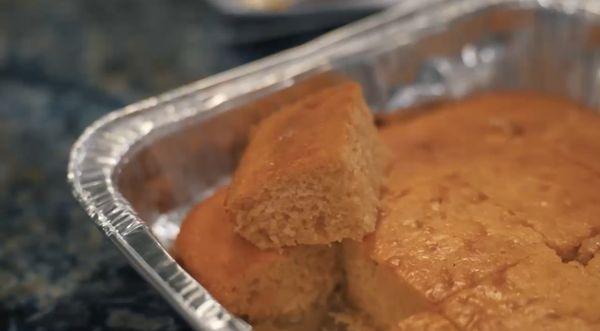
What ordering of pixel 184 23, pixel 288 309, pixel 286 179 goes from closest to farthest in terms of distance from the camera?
pixel 286 179 < pixel 288 309 < pixel 184 23

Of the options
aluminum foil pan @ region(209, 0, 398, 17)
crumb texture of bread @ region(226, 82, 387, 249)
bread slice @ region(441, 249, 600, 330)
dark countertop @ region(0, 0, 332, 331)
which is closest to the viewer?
bread slice @ region(441, 249, 600, 330)

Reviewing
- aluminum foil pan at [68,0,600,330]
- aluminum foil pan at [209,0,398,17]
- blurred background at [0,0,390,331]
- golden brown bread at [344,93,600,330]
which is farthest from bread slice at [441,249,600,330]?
aluminum foil pan at [209,0,398,17]

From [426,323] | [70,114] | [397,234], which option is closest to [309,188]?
[397,234]

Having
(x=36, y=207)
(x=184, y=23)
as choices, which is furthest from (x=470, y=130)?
(x=184, y=23)

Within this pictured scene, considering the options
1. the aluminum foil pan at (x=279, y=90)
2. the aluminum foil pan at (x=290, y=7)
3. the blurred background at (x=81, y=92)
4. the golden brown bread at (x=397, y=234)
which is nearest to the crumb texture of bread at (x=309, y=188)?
the golden brown bread at (x=397, y=234)

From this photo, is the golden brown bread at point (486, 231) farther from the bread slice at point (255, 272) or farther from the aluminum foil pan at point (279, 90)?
the aluminum foil pan at point (279, 90)

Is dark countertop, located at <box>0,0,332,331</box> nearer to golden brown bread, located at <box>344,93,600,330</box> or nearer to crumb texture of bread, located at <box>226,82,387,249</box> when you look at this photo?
crumb texture of bread, located at <box>226,82,387,249</box>

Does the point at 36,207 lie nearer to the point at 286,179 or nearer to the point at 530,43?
the point at 286,179

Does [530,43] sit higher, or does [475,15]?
[475,15]
